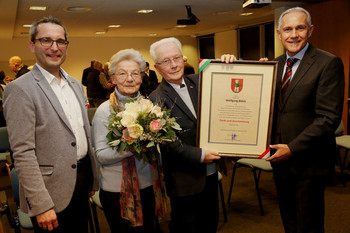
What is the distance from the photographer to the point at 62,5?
22.4ft

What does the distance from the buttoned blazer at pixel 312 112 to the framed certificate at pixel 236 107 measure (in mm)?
165

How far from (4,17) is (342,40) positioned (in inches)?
313

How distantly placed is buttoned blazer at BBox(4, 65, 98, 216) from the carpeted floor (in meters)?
1.92

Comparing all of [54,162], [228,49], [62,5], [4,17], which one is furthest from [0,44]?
[54,162]

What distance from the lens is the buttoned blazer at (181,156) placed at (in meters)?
2.02

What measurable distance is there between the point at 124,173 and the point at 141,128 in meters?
0.43

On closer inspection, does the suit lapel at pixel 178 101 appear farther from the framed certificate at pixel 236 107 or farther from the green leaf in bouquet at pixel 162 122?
the green leaf in bouquet at pixel 162 122

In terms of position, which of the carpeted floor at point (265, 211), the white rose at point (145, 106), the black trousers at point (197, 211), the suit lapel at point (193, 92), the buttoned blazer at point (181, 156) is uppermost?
the suit lapel at point (193, 92)

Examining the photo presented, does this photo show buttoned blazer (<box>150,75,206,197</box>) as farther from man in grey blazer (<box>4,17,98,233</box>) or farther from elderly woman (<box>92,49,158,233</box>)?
man in grey blazer (<box>4,17,98,233</box>)

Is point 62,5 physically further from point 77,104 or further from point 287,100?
point 287,100

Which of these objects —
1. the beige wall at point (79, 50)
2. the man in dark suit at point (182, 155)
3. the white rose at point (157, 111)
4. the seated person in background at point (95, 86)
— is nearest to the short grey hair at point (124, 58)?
the man in dark suit at point (182, 155)

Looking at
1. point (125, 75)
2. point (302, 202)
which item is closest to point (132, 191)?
point (125, 75)

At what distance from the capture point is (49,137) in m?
1.75

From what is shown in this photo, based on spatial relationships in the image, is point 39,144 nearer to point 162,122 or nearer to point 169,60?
point 162,122
